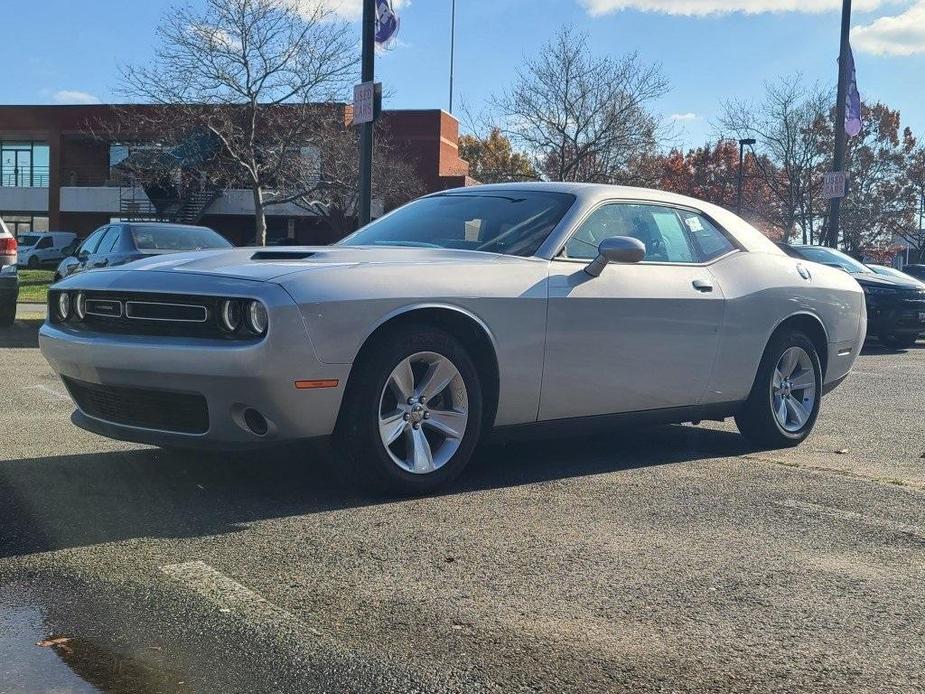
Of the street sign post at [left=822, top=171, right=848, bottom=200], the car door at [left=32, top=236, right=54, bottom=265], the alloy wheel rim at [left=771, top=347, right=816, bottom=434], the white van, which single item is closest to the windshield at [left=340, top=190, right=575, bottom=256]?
the alloy wheel rim at [left=771, top=347, right=816, bottom=434]

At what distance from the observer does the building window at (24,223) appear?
55.8m

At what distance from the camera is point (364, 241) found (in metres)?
5.61

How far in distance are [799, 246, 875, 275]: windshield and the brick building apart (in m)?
27.8

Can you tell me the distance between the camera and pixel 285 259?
4.62m

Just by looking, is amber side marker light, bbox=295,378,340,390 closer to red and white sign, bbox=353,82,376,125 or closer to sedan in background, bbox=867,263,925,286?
red and white sign, bbox=353,82,376,125

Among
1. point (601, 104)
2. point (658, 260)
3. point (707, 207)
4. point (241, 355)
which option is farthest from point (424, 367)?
point (601, 104)

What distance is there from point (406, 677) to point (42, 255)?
4832 cm

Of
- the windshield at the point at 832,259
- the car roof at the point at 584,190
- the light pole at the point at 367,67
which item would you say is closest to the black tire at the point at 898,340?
the windshield at the point at 832,259

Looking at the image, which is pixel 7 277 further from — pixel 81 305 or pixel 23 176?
pixel 23 176

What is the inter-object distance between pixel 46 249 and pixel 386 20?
39.7m

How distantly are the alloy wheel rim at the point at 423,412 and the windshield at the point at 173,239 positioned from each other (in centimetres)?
791

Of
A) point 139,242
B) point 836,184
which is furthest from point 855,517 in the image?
point 836,184

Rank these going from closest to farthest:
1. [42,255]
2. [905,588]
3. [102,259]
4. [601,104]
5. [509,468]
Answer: [905,588] < [509,468] < [102,259] < [601,104] < [42,255]

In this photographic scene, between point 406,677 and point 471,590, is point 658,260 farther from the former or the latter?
point 406,677
